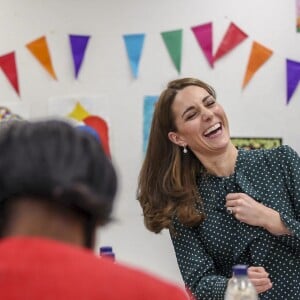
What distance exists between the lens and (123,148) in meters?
2.49

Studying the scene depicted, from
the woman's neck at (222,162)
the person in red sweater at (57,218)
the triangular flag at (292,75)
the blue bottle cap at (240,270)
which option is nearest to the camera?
the person in red sweater at (57,218)

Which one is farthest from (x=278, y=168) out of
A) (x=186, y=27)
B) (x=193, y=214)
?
(x=186, y=27)

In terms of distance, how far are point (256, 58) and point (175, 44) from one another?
0.36 meters

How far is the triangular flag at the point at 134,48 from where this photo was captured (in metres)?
2.46

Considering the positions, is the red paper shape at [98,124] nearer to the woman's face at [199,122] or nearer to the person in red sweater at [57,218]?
the woman's face at [199,122]

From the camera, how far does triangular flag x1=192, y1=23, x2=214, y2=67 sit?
2.44m

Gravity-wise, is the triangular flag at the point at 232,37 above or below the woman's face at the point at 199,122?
above

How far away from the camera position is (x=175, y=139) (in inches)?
77.9

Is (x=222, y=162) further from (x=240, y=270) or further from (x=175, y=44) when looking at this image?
(x=175, y=44)

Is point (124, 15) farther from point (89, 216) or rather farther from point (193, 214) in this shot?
point (89, 216)

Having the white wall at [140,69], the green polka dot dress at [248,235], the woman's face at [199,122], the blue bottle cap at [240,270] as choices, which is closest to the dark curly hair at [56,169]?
the blue bottle cap at [240,270]

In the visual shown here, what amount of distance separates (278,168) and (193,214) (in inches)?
12.8

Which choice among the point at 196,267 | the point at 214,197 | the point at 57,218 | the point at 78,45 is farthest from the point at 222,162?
the point at 57,218

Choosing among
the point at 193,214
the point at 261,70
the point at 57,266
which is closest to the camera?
the point at 57,266
